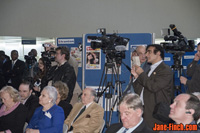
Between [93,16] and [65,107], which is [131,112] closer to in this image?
[65,107]

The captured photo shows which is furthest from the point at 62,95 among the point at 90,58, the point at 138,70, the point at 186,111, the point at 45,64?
the point at 186,111

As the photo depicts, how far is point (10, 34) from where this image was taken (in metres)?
8.67

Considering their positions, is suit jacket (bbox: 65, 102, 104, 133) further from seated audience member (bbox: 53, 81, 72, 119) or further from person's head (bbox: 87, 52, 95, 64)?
person's head (bbox: 87, 52, 95, 64)

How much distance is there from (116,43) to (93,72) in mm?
1081

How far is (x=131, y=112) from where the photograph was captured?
2414 mm

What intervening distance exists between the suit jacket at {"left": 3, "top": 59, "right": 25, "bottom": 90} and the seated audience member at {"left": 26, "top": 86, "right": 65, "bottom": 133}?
3.53m

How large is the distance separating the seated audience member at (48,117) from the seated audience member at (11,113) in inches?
7.8

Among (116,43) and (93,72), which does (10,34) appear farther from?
(116,43)

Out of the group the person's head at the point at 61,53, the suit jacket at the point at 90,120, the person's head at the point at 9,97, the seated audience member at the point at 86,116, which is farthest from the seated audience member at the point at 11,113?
the person's head at the point at 61,53

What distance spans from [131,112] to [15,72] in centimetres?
509

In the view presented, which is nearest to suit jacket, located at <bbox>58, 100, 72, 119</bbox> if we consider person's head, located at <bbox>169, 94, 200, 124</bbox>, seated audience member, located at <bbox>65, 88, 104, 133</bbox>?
seated audience member, located at <bbox>65, 88, 104, 133</bbox>

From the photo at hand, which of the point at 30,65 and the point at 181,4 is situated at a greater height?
the point at 181,4

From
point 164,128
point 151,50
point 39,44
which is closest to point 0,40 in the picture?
point 39,44

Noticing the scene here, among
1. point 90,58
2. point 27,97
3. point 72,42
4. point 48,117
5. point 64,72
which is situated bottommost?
point 48,117
